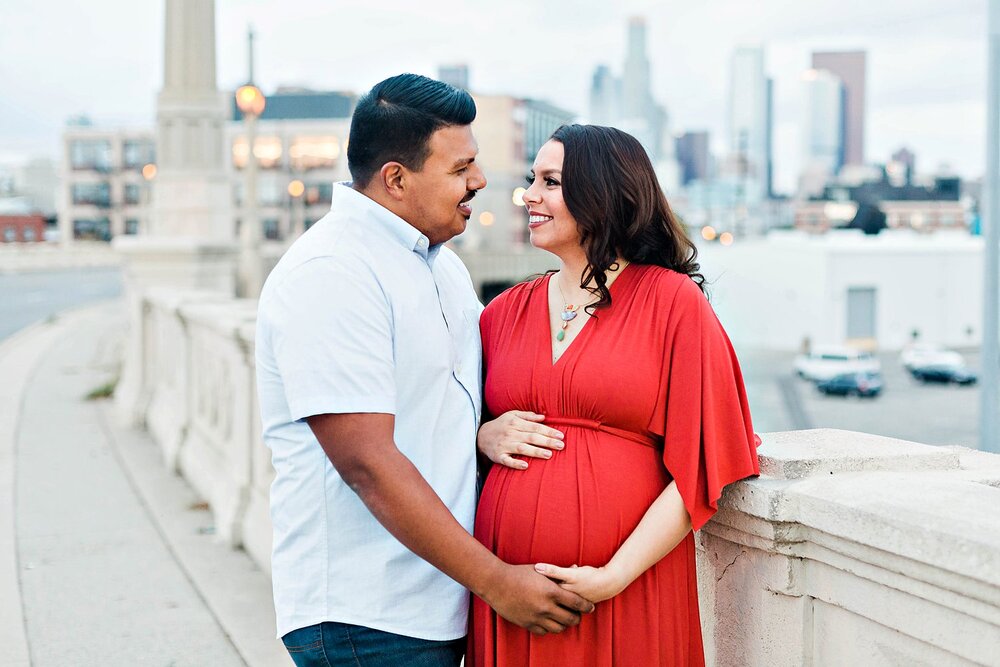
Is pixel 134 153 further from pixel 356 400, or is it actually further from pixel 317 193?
pixel 356 400

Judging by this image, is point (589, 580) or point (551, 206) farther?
point (551, 206)

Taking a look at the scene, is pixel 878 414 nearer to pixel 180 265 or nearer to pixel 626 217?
pixel 180 265

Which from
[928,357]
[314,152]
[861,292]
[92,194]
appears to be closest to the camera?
[928,357]

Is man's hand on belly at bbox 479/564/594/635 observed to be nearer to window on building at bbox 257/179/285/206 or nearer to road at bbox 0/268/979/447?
road at bbox 0/268/979/447

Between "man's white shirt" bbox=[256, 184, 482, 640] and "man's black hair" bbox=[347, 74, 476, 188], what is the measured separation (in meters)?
0.11

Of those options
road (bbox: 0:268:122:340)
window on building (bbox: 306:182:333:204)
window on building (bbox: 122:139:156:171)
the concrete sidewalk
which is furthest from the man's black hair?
window on building (bbox: 122:139:156:171)

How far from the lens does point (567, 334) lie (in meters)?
2.55

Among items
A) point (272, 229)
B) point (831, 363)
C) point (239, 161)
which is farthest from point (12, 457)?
point (239, 161)

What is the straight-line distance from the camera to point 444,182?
2480 millimetres

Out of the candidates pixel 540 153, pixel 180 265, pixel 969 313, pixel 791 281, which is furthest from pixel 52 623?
pixel 969 313

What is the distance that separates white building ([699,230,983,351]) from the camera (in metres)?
62.6

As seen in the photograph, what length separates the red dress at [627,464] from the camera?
2.36 metres

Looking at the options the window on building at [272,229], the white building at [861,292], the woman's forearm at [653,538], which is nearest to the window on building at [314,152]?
the window on building at [272,229]

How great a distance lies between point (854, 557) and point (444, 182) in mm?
1186
